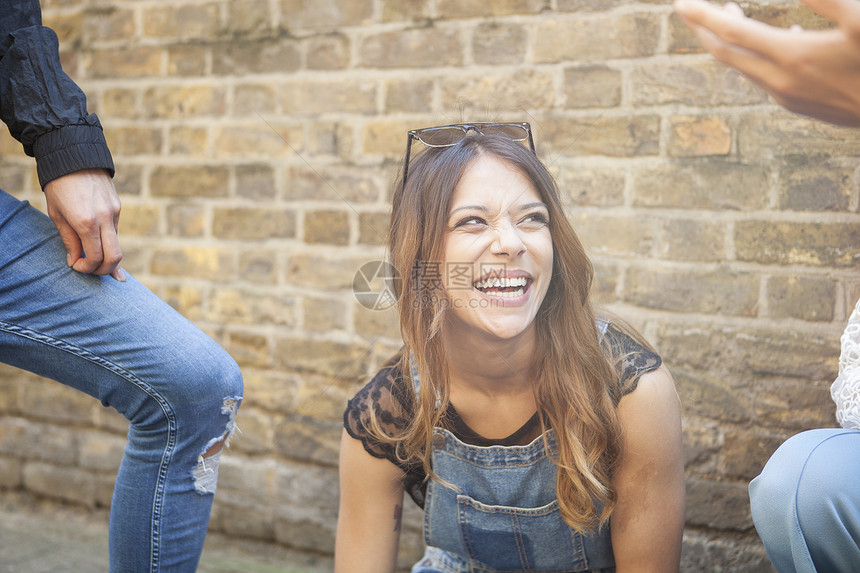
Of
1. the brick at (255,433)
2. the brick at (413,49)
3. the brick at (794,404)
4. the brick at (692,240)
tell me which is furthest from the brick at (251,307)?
the brick at (794,404)

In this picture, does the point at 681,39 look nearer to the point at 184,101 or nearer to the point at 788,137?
the point at 788,137

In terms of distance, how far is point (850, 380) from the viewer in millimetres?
1250

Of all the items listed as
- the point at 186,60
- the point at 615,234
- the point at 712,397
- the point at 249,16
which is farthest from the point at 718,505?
the point at 186,60

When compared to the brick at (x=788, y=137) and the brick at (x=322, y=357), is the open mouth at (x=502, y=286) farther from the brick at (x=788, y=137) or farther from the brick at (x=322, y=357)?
the brick at (x=322, y=357)

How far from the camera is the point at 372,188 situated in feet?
7.73

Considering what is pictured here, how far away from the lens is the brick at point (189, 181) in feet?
8.51

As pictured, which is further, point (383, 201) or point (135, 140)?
point (135, 140)

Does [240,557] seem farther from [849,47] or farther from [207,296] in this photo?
[849,47]

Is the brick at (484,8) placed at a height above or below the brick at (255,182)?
above

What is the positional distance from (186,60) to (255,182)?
558 mm

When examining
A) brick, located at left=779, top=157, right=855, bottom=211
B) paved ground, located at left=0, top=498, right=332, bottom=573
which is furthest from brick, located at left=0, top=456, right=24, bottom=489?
brick, located at left=779, top=157, right=855, bottom=211

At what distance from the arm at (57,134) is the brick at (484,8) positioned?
127 centimetres

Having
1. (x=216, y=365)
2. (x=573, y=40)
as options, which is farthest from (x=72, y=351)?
(x=573, y=40)

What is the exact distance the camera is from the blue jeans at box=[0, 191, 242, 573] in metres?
1.31
